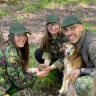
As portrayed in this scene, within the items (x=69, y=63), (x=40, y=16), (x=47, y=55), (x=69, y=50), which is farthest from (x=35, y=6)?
(x=69, y=50)

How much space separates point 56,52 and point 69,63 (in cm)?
49

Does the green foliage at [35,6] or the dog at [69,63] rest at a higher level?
the green foliage at [35,6]

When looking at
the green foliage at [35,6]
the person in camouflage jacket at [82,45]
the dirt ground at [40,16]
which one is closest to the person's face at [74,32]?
the person in camouflage jacket at [82,45]

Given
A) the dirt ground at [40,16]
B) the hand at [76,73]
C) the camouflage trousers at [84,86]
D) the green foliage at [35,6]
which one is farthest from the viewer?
the green foliage at [35,6]

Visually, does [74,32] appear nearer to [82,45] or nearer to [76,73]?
[82,45]

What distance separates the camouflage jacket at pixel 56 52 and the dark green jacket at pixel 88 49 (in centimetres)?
67

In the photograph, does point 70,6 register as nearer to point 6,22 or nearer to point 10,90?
point 6,22

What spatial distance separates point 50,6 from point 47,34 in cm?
686

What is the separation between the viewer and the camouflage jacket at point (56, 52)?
410cm

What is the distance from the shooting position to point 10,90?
362 centimetres

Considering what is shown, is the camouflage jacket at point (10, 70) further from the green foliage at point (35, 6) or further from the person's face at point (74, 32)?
the green foliage at point (35, 6)

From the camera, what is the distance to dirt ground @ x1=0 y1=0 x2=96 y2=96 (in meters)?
7.70

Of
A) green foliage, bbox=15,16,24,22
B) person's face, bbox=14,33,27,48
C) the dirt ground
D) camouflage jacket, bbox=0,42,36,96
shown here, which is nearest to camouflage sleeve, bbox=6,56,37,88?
camouflage jacket, bbox=0,42,36,96

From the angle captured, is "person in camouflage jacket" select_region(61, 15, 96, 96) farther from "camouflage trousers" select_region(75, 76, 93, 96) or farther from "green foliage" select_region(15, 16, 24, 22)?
"green foliage" select_region(15, 16, 24, 22)
